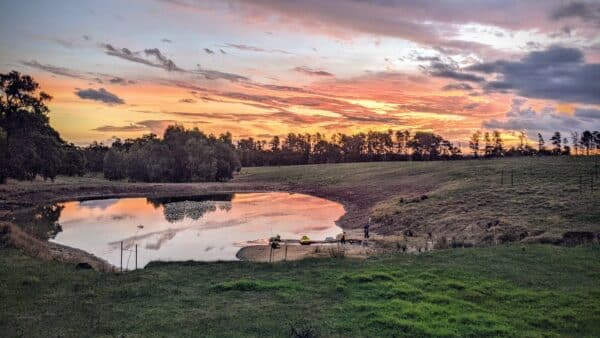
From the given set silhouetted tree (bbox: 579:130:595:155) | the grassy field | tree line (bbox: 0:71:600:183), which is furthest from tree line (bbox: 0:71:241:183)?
silhouetted tree (bbox: 579:130:595:155)

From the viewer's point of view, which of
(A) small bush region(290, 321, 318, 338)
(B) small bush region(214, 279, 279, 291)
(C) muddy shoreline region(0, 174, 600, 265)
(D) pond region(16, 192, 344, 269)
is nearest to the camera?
(A) small bush region(290, 321, 318, 338)

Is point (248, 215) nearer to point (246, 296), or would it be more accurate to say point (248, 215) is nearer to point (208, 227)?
point (208, 227)

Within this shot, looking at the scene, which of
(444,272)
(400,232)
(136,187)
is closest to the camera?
(444,272)

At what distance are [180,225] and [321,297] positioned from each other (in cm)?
3790

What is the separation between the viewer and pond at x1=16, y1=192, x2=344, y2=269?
1484 inches

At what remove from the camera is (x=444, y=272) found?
2130 cm

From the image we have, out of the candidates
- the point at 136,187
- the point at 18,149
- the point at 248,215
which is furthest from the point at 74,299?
the point at 136,187

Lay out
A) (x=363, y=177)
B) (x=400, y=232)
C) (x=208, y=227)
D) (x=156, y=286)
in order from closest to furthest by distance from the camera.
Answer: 1. (x=156, y=286)
2. (x=400, y=232)
3. (x=208, y=227)
4. (x=363, y=177)

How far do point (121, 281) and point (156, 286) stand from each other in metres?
2.22

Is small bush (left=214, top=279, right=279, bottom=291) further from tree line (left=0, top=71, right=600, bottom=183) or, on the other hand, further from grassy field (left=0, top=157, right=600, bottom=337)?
tree line (left=0, top=71, right=600, bottom=183)

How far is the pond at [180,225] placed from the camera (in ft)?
124

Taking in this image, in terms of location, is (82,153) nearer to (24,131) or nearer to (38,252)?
(24,131)

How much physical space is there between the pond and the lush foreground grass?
10798 millimetres

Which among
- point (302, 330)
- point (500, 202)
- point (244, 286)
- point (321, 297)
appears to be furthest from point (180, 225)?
point (302, 330)
